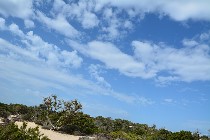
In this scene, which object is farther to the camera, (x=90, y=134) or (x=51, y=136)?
(x=90, y=134)

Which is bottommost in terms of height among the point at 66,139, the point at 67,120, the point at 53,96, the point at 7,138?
the point at 7,138

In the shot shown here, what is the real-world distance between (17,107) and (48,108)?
40.8 feet

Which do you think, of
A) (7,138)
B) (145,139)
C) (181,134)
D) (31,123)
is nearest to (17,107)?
(31,123)

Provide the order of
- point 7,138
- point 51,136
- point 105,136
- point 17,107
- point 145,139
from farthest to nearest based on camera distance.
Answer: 1. point 17,107
2. point 145,139
3. point 105,136
4. point 51,136
5. point 7,138

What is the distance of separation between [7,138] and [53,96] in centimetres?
2029

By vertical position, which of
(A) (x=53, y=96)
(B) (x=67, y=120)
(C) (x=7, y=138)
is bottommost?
(C) (x=7, y=138)

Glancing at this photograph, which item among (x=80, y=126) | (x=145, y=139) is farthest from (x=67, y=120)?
(x=145, y=139)

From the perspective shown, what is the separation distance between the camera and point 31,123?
39.7 metres

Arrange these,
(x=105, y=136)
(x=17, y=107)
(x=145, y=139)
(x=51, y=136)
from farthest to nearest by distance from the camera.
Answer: (x=17, y=107)
(x=145, y=139)
(x=105, y=136)
(x=51, y=136)

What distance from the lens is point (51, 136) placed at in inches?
1371

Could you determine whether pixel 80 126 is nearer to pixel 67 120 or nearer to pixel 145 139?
pixel 67 120

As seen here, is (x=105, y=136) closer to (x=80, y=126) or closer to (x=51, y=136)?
(x=80, y=126)

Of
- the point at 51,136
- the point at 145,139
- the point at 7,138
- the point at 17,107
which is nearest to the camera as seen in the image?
the point at 7,138

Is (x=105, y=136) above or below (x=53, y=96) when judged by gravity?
below
